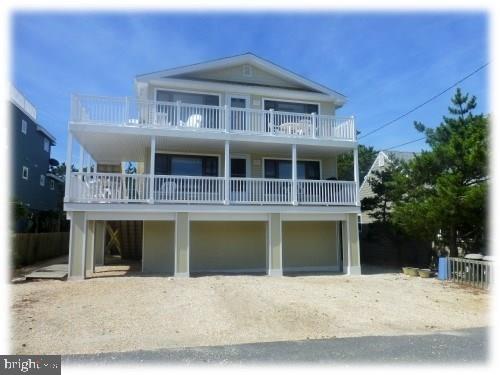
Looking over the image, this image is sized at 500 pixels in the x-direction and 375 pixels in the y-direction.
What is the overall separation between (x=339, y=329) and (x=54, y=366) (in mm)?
5011

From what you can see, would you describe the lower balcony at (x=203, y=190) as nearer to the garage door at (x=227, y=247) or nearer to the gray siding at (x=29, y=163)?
the garage door at (x=227, y=247)

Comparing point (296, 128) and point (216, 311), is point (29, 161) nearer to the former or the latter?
point (296, 128)

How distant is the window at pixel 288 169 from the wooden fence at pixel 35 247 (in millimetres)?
10425

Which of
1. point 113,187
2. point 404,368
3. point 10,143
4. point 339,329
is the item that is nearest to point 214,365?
point 404,368

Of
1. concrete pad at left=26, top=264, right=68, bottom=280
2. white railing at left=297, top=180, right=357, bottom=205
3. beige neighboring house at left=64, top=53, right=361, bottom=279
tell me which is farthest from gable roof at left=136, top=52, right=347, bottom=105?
concrete pad at left=26, top=264, right=68, bottom=280

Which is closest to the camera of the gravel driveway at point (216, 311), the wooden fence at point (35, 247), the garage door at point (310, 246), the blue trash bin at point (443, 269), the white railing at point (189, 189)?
the gravel driveway at point (216, 311)

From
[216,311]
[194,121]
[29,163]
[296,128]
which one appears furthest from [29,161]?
[216,311]

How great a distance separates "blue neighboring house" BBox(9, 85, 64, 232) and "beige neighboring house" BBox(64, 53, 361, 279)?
287 inches

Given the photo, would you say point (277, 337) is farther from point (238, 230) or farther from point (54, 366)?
point (238, 230)

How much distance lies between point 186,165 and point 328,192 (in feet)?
18.7

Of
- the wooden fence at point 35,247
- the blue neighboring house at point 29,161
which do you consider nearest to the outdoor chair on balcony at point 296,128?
the wooden fence at point 35,247

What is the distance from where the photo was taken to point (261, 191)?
594 inches

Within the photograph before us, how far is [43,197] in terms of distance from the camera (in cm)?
2802

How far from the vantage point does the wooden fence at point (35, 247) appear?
1641cm
